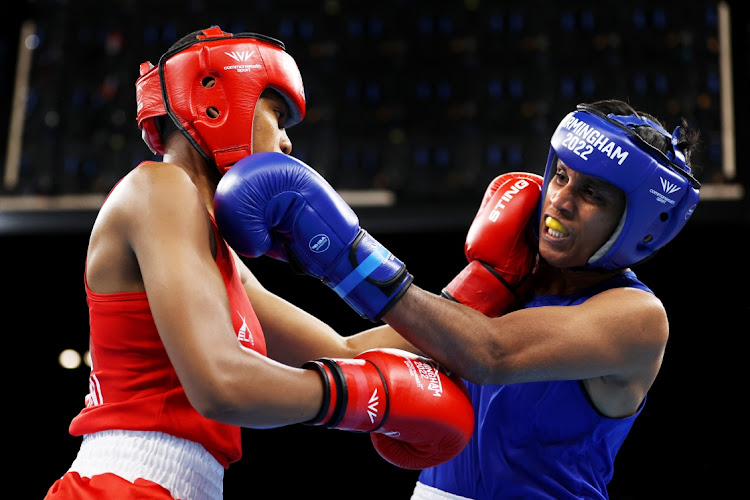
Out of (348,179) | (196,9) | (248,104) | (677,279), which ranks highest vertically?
(196,9)

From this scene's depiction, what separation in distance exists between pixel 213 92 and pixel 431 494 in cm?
137

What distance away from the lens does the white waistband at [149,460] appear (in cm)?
183

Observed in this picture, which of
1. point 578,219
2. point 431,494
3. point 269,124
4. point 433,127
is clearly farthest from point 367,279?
point 433,127

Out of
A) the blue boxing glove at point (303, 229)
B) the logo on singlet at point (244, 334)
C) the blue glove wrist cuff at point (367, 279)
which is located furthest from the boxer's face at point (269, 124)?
the logo on singlet at point (244, 334)

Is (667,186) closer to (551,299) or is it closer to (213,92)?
(551,299)

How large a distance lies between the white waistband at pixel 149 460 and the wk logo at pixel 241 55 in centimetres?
97

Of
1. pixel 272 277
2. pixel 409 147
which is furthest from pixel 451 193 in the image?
pixel 272 277

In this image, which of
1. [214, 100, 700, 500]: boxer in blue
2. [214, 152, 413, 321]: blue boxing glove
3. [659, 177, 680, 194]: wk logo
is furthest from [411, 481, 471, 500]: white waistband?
[659, 177, 680, 194]: wk logo

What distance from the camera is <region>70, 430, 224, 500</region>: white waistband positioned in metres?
1.83

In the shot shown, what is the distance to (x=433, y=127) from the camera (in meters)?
6.06

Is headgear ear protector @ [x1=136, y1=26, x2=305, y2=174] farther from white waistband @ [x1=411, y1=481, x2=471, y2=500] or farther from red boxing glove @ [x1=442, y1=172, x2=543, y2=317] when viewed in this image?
white waistband @ [x1=411, y1=481, x2=471, y2=500]

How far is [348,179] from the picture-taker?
598 centimetres

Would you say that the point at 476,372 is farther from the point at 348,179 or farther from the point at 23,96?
the point at 23,96

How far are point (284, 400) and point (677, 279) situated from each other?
5.05 meters
